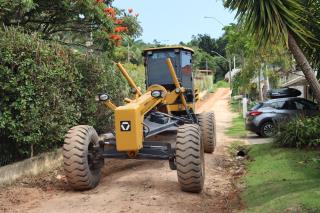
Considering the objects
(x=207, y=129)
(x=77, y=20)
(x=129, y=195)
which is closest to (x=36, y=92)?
(x=129, y=195)

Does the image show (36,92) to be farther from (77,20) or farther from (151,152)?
(77,20)

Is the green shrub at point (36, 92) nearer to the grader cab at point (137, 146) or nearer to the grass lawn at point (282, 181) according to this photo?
the grader cab at point (137, 146)

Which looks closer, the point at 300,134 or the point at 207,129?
the point at 207,129

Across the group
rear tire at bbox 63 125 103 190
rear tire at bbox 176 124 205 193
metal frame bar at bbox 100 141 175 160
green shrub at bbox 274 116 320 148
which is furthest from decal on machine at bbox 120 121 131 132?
green shrub at bbox 274 116 320 148

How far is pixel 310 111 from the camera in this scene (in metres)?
18.5

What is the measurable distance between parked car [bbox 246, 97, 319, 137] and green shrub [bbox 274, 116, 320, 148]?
412 cm

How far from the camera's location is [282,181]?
990 cm

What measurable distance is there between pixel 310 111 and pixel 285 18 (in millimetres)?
8646

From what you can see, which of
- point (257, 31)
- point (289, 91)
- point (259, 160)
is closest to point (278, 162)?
point (259, 160)

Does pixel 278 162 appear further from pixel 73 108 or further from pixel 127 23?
pixel 127 23

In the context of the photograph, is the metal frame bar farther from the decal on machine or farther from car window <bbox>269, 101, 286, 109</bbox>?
car window <bbox>269, 101, 286, 109</bbox>

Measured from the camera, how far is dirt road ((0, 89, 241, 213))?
318 inches

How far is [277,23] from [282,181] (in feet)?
10.4

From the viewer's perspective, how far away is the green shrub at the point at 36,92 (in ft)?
32.1
